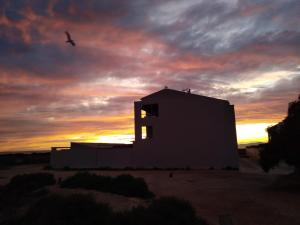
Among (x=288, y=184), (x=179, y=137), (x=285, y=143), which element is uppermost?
(x=179, y=137)

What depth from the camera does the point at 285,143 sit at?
2020 centimetres

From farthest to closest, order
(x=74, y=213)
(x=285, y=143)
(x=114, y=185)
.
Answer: (x=285, y=143) → (x=114, y=185) → (x=74, y=213)

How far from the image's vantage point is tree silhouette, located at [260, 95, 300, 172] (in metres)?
19.9

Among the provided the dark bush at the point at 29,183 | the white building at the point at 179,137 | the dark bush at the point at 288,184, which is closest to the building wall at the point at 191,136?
the white building at the point at 179,137

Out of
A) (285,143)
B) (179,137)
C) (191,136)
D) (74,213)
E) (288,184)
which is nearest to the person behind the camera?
(74,213)

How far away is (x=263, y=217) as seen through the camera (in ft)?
42.3

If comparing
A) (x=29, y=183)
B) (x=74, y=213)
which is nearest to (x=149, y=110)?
(x=29, y=183)

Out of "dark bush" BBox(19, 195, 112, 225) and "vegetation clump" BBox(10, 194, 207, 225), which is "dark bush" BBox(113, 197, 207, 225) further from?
"dark bush" BBox(19, 195, 112, 225)

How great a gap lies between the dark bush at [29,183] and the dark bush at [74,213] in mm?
8780

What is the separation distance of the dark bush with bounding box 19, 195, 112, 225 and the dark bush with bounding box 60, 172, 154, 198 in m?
5.34

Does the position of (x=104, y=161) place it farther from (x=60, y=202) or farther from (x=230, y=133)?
(x=60, y=202)

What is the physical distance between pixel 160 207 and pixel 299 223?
15.8ft

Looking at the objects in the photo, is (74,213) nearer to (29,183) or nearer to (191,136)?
(29,183)

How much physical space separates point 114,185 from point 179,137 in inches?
862
